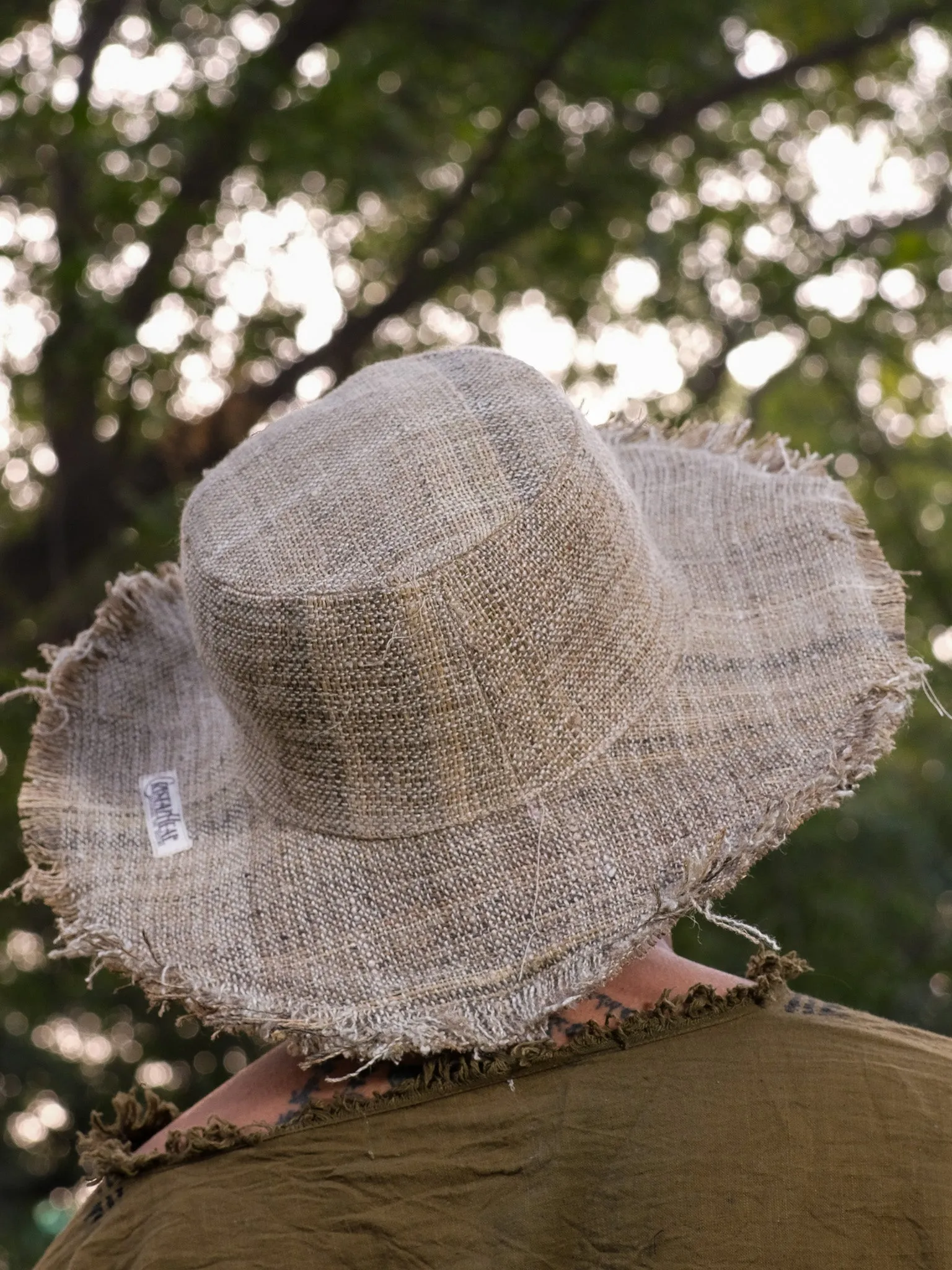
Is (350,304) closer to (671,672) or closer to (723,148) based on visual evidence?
(723,148)

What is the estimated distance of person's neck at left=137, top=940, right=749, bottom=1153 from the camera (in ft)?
4.25

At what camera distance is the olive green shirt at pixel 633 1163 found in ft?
3.95

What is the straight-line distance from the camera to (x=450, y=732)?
1361mm

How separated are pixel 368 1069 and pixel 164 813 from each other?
48 cm

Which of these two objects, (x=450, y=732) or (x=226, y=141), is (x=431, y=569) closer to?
(x=450, y=732)

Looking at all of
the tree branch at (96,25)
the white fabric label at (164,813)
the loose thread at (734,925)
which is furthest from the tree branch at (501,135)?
the loose thread at (734,925)

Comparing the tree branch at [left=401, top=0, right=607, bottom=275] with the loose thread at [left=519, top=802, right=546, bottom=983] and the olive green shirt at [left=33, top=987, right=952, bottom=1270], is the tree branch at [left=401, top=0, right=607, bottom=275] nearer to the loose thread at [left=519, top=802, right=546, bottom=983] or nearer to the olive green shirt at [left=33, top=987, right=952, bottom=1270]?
the loose thread at [left=519, top=802, right=546, bottom=983]

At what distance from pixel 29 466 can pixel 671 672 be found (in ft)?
10.4

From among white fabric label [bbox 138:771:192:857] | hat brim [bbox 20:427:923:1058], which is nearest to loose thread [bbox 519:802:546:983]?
hat brim [bbox 20:427:923:1058]

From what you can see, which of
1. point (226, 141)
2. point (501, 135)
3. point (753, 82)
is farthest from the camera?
point (753, 82)

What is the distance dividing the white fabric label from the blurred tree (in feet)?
3.86

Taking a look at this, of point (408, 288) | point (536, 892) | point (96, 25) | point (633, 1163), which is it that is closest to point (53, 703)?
point (536, 892)

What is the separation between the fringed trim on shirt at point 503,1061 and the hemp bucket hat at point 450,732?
0.17ft

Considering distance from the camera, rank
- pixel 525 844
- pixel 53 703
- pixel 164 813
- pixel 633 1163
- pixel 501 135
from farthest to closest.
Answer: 1. pixel 501 135
2. pixel 53 703
3. pixel 164 813
4. pixel 525 844
5. pixel 633 1163
